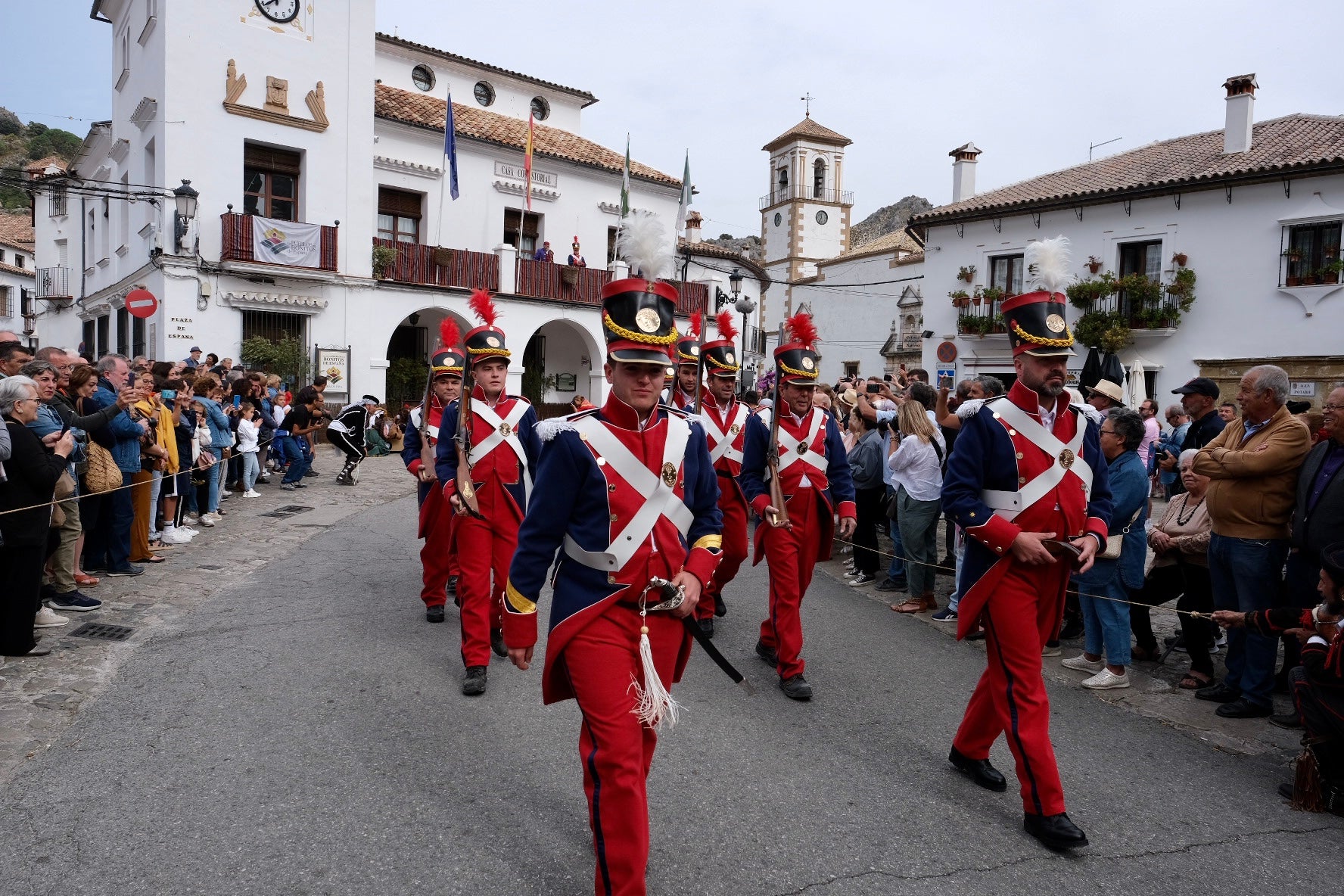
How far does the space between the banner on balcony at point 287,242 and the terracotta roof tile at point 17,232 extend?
143 ft

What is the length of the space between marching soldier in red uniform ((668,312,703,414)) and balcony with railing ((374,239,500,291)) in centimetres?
1598

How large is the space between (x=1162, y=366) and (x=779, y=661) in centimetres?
2333

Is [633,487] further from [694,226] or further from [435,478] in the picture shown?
[694,226]

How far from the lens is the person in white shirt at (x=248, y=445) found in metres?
13.9

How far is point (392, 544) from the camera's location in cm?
1056

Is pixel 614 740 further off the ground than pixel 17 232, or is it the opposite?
pixel 17 232

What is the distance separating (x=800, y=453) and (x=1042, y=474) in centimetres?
210

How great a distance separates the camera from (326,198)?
71.1 feet

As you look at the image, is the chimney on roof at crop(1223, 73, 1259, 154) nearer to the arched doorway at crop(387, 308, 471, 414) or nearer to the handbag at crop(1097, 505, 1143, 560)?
the arched doorway at crop(387, 308, 471, 414)

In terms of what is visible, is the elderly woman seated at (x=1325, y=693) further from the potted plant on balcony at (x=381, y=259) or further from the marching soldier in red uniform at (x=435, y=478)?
the potted plant on balcony at (x=381, y=259)

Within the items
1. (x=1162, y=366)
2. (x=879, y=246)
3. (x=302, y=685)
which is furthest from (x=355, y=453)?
(x=879, y=246)

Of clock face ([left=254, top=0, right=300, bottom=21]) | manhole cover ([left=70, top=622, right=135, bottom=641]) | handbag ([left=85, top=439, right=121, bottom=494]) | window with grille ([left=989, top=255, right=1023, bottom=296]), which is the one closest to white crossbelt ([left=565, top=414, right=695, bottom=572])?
manhole cover ([left=70, top=622, right=135, bottom=641])

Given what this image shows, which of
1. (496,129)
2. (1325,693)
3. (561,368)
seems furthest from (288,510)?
(496,129)

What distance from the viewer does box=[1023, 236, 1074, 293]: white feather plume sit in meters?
4.48
